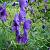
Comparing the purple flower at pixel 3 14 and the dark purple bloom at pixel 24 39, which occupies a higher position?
the purple flower at pixel 3 14

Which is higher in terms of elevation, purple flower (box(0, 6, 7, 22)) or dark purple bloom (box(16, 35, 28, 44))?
purple flower (box(0, 6, 7, 22))

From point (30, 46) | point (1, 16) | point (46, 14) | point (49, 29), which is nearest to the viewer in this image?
point (1, 16)

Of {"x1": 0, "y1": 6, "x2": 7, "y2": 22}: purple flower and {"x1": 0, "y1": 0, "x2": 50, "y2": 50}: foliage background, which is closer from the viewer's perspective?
{"x1": 0, "y1": 6, "x2": 7, "y2": 22}: purple flower

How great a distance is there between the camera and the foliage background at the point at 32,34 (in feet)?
8.09

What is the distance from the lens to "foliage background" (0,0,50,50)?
2.46 m

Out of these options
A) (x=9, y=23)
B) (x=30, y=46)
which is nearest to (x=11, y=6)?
(x=9, y=23)

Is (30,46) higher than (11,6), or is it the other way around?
(11,6)

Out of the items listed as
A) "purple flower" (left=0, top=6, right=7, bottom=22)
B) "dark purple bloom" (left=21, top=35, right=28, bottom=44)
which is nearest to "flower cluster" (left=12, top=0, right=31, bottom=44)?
"dark purple bloom" (left=21, top=35, right=28, bottom=44)

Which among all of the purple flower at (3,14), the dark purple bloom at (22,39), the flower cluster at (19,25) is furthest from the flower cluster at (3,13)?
the dark purple bloom at (22,39)

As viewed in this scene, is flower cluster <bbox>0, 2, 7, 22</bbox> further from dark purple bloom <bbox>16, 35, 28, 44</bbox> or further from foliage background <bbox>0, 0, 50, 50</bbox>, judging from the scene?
dark purple bloom <bbox>16, 35, 28, 44</bbox>

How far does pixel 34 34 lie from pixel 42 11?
715 millimetres

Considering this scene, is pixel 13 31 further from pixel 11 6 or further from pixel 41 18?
pixel 41 18

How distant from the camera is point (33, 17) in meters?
3.05

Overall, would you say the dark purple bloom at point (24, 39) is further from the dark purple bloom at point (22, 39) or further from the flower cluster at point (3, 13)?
the flower cluster at point (3, 13)
